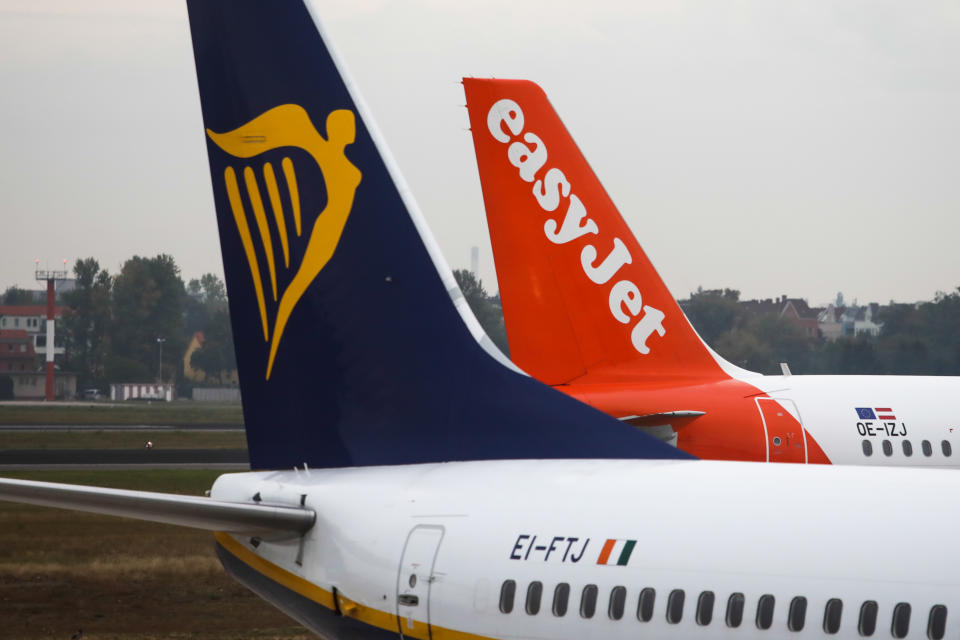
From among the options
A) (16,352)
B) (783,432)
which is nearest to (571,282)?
(783,432)

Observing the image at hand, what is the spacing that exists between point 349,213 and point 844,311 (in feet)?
236

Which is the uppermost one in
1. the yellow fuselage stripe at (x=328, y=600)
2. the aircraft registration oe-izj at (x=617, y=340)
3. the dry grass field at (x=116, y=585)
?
the aircraft registration oe-izj at (x=617, y=340)

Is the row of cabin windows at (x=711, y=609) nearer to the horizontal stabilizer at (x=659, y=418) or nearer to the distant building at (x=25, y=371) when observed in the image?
the horizontal stabilizer at (x=659, y=418)

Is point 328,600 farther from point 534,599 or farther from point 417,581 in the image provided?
point 534,599

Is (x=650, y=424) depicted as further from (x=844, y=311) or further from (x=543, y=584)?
(x=844, y=311)

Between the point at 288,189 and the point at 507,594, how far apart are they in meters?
3.61

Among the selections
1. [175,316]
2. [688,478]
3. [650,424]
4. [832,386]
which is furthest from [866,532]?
[175,316]

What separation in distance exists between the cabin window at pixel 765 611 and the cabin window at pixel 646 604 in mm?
652

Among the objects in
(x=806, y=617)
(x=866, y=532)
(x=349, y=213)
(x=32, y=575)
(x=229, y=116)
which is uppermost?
(x=229, y=116)

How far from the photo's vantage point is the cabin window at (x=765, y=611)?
723cm

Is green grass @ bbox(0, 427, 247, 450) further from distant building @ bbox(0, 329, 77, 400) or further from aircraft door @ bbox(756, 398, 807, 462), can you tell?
distant building @ bbox(0, 329, 77, 400)

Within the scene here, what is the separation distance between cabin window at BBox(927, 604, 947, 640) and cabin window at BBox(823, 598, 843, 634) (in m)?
0.45

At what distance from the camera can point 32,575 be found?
76.0 feet

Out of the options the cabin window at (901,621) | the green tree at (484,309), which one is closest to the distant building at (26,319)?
the green tree at (484,309)
